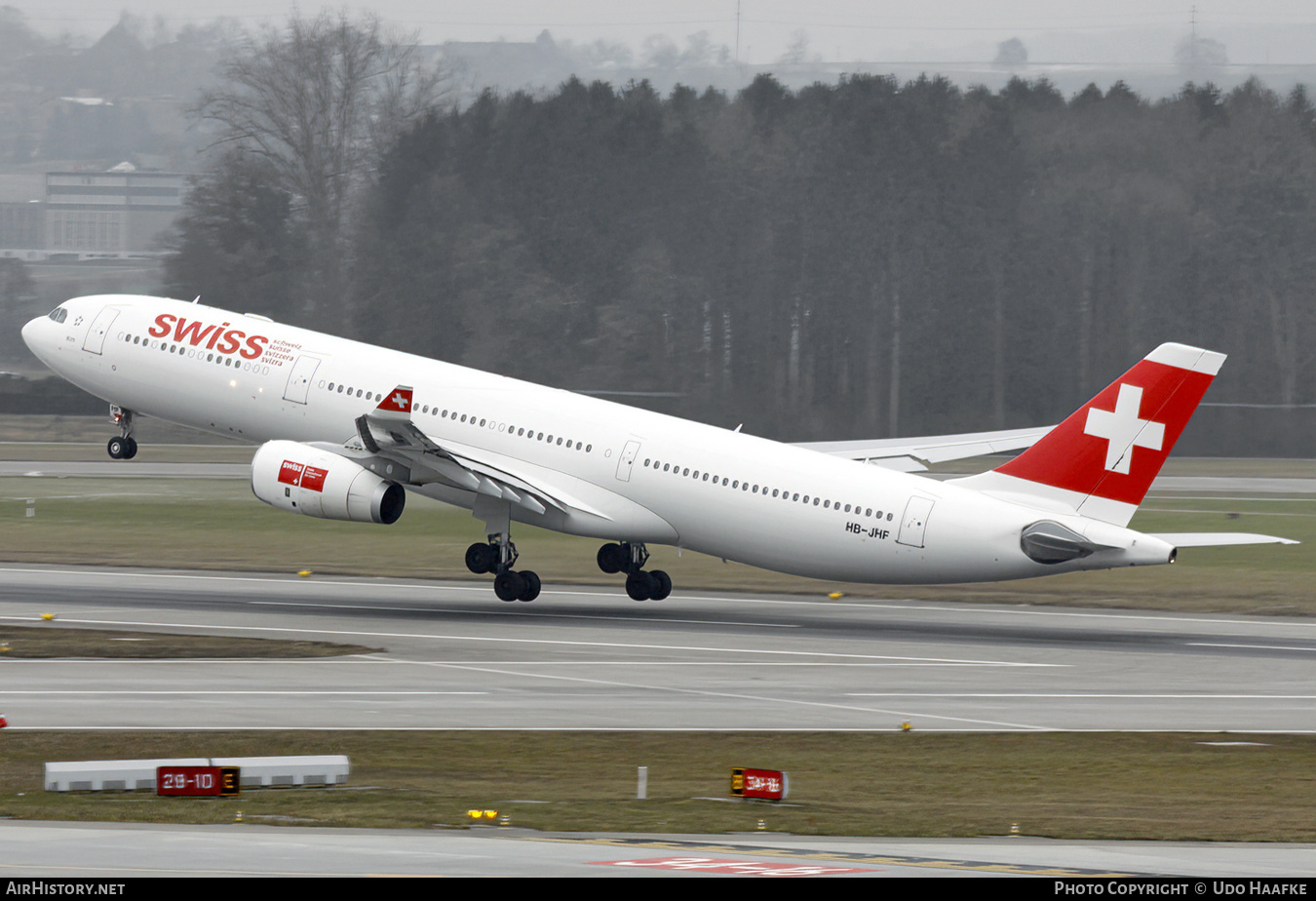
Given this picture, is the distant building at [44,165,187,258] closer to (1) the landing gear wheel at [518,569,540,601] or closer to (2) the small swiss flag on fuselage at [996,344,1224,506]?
(1) the landing gear wheel at [518,569,540,601]

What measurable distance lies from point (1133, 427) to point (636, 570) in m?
14.0

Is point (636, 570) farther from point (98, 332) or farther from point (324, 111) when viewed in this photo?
point (324, 111)

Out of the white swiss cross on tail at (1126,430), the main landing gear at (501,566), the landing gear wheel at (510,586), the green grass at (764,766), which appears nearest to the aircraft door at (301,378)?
the main landing gear at (501,566)

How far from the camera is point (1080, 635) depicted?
40.0 metres

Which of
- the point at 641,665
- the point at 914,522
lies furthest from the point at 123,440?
the point at 914,522

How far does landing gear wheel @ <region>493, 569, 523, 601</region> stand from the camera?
4372 cm

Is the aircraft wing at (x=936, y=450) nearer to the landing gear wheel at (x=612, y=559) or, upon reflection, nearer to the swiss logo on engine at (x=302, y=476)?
the landing gear wheel at (x=612, y=559)

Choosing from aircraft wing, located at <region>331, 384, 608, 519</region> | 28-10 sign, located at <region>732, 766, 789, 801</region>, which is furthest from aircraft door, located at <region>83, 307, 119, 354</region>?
28-10 sign, located at <region>732, 766, 789, 801</region>

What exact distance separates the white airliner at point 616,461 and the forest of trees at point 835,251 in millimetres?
49090

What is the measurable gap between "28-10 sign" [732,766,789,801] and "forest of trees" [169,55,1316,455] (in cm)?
7342

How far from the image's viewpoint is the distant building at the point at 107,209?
556ft

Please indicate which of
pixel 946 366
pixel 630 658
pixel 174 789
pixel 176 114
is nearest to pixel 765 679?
pixel 630 658

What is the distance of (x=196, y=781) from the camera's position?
20.4 m

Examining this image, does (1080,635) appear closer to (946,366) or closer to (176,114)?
(946,366)
